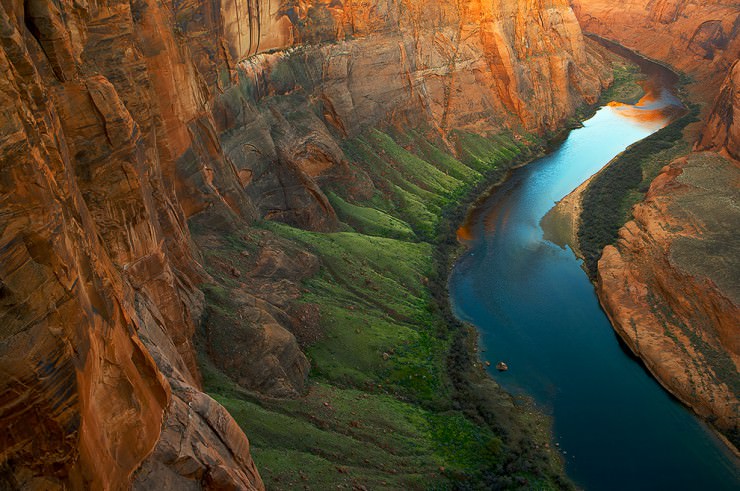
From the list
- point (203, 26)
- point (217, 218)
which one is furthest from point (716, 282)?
point (203, 26)

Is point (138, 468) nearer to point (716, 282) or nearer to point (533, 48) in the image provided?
point (716, 282)

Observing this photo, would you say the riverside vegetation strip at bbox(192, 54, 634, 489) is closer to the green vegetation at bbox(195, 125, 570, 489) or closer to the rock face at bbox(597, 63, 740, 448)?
Result: the green vegetation at bbox(195, 125, 570, 489)

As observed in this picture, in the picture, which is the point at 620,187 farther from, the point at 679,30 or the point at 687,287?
the point at 679,30

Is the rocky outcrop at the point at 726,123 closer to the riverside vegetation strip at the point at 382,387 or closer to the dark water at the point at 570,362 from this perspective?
the dark water at the point at 570,362

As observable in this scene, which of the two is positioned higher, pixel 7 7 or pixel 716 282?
pixel 7 7

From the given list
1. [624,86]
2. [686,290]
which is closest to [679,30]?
[624,86]

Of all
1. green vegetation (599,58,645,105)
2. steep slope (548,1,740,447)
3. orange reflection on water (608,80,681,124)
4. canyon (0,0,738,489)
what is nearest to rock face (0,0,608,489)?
canyon (0,0,738,489)
